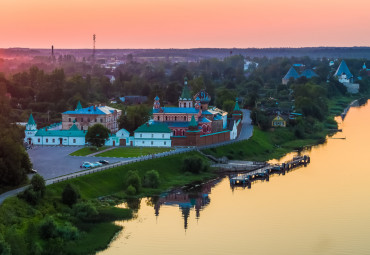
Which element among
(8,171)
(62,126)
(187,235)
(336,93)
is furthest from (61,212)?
(336,93)

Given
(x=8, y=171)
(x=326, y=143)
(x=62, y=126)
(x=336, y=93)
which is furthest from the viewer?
(x=336, y=93)

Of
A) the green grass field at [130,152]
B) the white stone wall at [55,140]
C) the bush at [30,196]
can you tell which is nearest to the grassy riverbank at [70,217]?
the bush at [30,196]

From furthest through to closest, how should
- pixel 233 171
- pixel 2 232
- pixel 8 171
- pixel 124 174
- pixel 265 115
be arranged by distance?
pixel 265 115
pixel 233 171
pixel 124 174
pixel 8 171
pixel 2 232

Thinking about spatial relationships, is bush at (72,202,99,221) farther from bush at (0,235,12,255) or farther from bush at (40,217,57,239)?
bush at (0,235,12,255)

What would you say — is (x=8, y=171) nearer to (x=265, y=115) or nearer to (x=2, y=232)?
(x=2, y=232)

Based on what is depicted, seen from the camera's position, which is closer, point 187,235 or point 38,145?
point 187,235

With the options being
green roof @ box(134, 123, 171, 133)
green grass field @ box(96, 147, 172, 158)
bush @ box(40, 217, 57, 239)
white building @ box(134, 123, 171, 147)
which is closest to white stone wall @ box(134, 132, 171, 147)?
white building @ box(134, 123, 171, 147)
